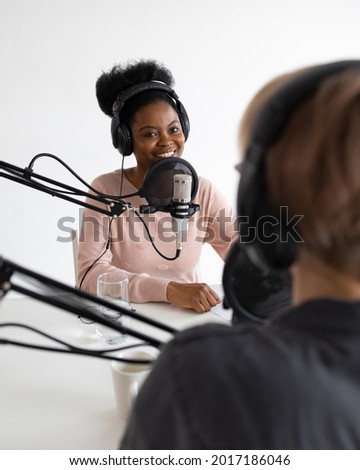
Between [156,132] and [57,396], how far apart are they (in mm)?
976

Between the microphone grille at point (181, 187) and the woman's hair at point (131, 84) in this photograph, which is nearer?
the microphone grille at point (181, 187)

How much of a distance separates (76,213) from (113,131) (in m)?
1.15

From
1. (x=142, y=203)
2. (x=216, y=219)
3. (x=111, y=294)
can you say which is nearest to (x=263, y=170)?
(x=111, y=294)

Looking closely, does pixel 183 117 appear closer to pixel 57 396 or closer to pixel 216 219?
pixel 216 219

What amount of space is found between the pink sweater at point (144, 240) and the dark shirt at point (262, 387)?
3.16 feet

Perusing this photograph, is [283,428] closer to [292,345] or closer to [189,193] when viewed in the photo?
[292,345]

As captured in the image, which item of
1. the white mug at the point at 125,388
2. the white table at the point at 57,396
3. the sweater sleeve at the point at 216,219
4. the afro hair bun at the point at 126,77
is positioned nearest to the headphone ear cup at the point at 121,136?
the afro hair bun at the point at 126,77

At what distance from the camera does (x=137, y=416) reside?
0.54 meters

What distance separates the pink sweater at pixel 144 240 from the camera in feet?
5.28

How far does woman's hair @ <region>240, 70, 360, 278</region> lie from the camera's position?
0.46m

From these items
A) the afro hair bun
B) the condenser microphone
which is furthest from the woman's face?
the condenser microphone

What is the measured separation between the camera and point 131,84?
168cm

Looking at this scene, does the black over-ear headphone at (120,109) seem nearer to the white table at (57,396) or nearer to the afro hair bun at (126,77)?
the afro hair bun at (126,77)

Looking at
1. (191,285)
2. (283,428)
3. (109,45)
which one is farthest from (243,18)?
(283,428)
